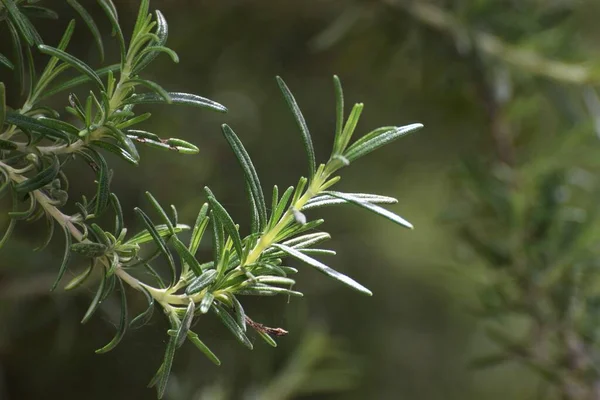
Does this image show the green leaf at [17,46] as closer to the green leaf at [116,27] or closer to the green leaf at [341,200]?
the green leaf at [116,27]

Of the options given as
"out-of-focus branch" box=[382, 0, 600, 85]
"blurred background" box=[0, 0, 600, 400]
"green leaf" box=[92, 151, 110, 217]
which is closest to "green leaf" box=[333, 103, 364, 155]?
"green leaf" box=[92, 151, 110, 217]

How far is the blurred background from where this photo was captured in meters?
0.74

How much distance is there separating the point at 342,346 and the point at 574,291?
45 centimetres

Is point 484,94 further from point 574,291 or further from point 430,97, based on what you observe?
point 574,291

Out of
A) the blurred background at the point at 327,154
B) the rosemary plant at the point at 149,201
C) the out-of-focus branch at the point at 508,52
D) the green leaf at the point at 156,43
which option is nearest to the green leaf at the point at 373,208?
the rosemary plant at the point at 149,201

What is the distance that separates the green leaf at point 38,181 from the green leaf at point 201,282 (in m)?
0.07

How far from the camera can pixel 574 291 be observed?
28.4 inches

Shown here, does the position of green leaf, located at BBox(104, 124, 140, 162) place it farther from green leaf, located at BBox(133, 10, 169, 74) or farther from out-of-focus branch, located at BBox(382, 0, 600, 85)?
out-of-focus branch, located at BBox(382, 0, 600, 85)

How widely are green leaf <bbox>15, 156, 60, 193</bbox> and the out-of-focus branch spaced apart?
1.91 feet

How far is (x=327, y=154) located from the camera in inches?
41.4

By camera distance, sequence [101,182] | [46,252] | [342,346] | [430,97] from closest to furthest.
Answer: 1. [101,182]
2. [46,252]
3. [430,97]
4. [342,346]

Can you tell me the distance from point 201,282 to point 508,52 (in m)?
0.60

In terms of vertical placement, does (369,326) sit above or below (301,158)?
below

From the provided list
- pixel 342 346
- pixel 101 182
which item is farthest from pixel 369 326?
pixel 101 182
